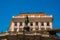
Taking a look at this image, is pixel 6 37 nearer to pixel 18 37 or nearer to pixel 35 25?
pixel 18 37

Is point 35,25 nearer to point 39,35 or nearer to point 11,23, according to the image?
point 11,23

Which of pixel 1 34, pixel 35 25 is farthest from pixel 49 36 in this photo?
pixel 35 25

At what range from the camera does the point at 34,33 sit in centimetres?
8738

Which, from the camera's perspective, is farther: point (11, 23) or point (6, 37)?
point (11, 23)

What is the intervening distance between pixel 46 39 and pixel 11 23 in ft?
208

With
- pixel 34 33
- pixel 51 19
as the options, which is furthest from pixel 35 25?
pixel 34 33

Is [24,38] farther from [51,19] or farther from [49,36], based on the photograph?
[51,19]

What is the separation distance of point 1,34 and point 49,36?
12.8 m

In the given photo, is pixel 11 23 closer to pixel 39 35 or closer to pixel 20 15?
Answer: pixel 20 15

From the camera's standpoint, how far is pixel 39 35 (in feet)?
284

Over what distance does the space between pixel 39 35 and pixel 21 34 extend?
4.71 m

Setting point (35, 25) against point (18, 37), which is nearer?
point (18, 37)

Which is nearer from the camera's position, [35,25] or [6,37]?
[6,37]

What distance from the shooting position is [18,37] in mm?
86688
